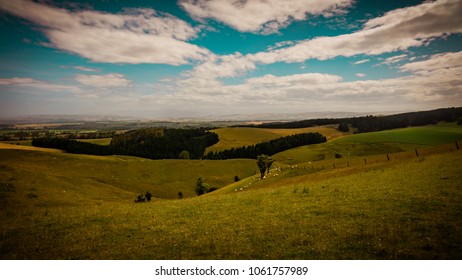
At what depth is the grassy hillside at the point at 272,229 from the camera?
11797 millimetres

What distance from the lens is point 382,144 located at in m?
132

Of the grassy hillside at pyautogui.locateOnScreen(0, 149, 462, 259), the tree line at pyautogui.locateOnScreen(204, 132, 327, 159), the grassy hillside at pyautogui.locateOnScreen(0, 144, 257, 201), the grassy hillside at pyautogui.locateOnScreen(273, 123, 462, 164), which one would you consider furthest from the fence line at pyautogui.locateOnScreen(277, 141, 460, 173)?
the tree line at pyautogui.locateOnScreen(204, 132, 327, 159)

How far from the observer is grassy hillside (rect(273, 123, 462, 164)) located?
10444 cm

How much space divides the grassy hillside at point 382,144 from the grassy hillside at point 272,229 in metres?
98.9

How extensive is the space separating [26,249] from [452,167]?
36.4m

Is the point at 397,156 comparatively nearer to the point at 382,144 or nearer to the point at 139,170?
the point at 139,170

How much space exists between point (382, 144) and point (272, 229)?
5508 inches

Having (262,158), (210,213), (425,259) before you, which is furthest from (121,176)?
(425,259)

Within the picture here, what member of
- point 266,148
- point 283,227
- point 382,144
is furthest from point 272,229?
point 266,148

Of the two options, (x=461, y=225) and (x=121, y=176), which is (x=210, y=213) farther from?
(x=121, y=176)

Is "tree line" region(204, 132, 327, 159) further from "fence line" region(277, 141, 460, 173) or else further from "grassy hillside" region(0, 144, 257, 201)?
"fence line" region(277, 141, 460, 173)

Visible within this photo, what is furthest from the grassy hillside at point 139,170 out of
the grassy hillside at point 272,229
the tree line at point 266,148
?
the grassy hillside at point 272,229

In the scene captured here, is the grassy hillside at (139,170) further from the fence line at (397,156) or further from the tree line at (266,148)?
the fence line at (397,156)

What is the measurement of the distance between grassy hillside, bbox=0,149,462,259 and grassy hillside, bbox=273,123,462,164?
98888 millimetres
